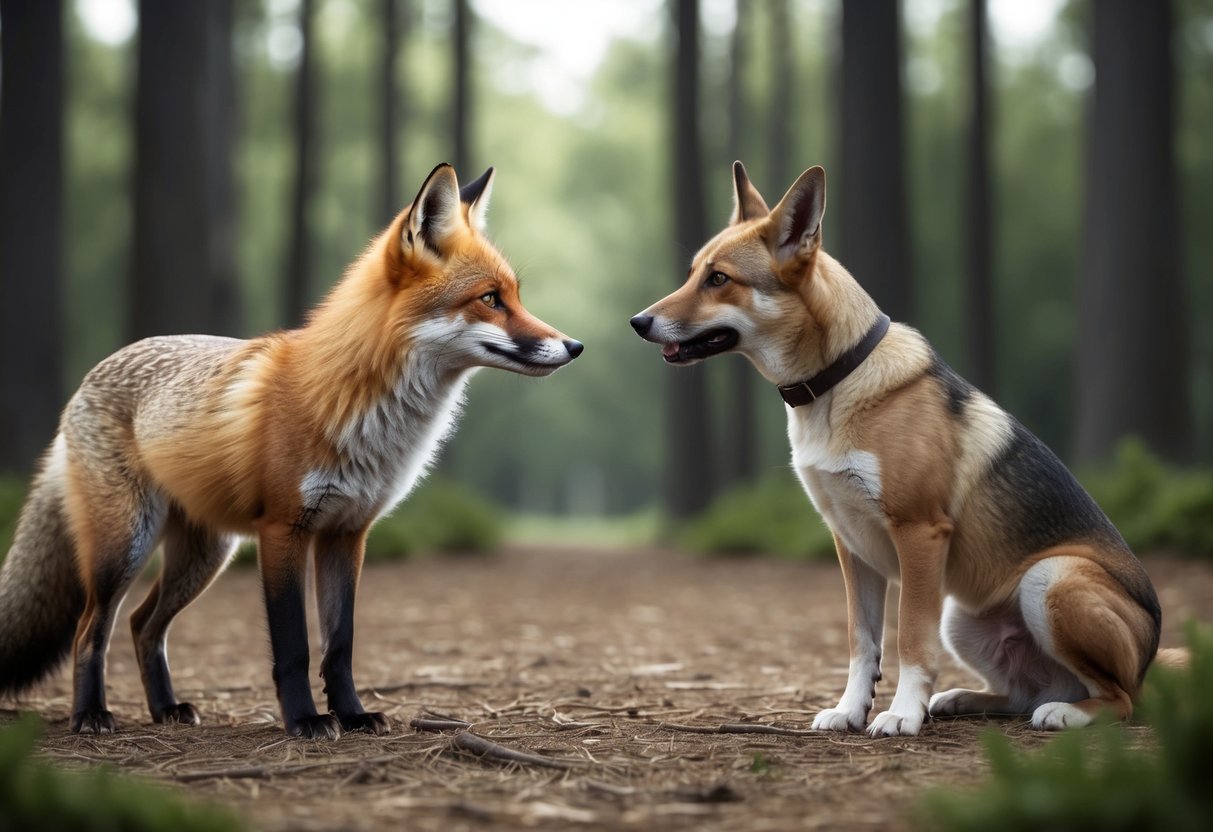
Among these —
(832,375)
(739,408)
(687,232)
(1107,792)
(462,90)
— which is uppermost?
(462,90)

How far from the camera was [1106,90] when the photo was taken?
13.8m

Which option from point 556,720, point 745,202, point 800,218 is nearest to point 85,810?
point 556,720

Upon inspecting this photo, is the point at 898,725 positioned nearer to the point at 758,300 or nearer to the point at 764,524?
the point at 758,300

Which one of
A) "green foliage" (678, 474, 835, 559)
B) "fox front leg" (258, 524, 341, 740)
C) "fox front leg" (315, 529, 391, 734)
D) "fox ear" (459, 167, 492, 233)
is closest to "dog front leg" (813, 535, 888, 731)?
"fox front leg" (315, 529, 391, 734)

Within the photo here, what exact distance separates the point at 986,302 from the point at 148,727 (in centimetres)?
1656

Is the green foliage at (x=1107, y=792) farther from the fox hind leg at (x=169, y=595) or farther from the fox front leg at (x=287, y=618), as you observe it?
the fox hind leg at (x=169, y=595)

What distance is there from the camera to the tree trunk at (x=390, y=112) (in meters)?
21.1

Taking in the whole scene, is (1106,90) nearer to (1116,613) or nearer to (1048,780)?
(1116,613)

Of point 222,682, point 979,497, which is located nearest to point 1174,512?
point 979,497

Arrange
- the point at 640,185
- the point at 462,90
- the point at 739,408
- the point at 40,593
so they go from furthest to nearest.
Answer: the point at 640,185
the point at 739,408
the point at 462,90
the point at 40,593

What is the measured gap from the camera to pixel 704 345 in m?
5.27

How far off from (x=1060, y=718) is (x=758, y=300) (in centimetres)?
222

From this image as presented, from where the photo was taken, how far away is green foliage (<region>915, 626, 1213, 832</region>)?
2611mm

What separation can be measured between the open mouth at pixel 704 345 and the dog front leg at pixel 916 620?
1.13m
